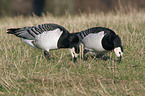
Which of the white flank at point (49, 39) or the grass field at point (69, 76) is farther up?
the white flank at point (49, 39)

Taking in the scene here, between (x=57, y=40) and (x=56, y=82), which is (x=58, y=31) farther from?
(x=56, y=82)

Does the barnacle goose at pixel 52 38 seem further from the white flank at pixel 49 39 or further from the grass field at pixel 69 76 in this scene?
the grass field at pixel 69 76

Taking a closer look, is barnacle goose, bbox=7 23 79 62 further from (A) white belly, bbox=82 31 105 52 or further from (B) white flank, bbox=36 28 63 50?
(A) white belly, bbox=82 31 105 52

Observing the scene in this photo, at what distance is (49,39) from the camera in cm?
537

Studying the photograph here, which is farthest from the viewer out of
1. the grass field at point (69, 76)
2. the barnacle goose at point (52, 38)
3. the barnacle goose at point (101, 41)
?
the barnacle goose at point (52, 38)

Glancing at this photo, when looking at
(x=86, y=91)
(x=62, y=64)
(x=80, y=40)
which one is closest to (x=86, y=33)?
(x=80, y=40)

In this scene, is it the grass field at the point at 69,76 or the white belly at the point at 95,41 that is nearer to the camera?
the grass field at the point at 69,76

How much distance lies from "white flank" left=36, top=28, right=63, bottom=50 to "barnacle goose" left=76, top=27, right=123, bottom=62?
736 mm

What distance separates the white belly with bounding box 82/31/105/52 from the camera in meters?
5.37

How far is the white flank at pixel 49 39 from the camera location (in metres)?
5.37

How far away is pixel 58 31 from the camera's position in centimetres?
557

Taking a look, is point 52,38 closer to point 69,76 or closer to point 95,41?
point 95,41

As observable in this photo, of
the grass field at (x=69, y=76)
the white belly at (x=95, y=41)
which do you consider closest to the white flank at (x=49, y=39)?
the grass field at (x=69, y=76)

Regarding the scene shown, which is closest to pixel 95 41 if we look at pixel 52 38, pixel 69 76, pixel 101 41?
pixel 101 41
